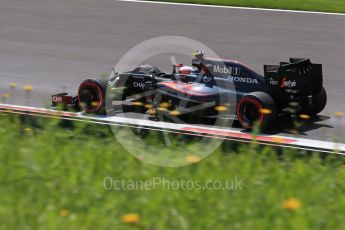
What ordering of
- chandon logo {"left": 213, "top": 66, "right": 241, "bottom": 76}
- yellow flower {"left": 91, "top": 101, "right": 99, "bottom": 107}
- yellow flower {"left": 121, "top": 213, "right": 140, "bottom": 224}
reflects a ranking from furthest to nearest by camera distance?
chandon logo {"left": 213, "top": 66, "right": 241, "bottom": 76} → yellow flower {"left": 91, "top": 101, "right": 99, "bottom": 107} → yellow flower {"left": 121, "top": 213, "right": 140, "bottom": 224}

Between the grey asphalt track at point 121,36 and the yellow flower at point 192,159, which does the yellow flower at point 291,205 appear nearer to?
the yellow flower at point 192,159

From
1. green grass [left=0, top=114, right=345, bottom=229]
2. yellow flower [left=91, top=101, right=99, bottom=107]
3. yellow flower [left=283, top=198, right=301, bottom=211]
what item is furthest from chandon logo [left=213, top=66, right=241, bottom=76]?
yellow flower [left=283, top=198, right=301, bottom=211]

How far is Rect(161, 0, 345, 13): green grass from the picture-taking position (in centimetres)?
1838

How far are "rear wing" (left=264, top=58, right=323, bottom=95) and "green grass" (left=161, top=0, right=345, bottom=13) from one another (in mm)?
8787

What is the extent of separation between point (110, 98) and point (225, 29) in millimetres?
7114

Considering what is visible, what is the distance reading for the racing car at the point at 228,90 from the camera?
30.9ft

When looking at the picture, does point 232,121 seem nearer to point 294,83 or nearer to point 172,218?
point 294,83

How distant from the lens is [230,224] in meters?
4.62

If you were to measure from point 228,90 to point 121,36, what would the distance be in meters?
6.80

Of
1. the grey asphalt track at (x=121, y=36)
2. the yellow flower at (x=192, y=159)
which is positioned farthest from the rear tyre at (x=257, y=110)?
the yellow flower at (x=192, y=159)

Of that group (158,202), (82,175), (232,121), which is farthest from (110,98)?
(158,202)

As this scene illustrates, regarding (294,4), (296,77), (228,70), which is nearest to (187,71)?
(228,70)

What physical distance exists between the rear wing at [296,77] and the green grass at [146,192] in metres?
3.27

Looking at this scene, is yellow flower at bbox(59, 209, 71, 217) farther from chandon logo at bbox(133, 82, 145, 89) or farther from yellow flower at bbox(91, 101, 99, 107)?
chandon logo at bbox(133, 82, 145, 89)
